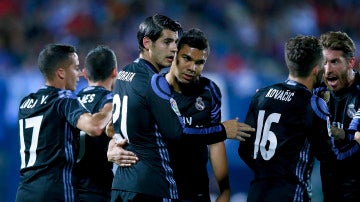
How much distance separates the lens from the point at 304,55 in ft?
19.0

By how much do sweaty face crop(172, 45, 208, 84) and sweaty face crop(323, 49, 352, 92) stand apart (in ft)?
3.68

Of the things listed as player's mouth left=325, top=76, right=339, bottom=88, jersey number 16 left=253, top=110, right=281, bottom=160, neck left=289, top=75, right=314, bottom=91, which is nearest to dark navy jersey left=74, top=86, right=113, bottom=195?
jersey number 16 left=253, top=110, right=281, bottom=160

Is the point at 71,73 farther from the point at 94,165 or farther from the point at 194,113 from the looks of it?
the point at 194,113

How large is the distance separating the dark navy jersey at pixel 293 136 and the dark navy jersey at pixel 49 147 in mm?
1607

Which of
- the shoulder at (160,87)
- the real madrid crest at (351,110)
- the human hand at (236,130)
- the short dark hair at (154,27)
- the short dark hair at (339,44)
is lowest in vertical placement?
the human hand at (236,130)

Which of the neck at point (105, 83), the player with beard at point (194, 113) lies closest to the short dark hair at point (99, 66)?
the neck at point (105, 83)

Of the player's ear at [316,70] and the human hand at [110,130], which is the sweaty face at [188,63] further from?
the player's ear at [316,70]

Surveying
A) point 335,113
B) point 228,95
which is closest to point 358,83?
point 335,113

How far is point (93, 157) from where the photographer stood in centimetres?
692

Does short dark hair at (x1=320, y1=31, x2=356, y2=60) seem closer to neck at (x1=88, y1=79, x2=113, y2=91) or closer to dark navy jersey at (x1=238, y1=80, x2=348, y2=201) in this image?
dark navy jersey at (x1=238, y1=80, x2=348, y2=201)

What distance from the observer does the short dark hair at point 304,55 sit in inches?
229

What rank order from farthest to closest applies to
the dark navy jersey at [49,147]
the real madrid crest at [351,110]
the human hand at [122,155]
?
1. the real madrid crest at [351,110]
2. the dark navy jersey at [49,147]
3. the human hand at [122,155]

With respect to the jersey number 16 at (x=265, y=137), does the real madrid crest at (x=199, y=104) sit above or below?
above

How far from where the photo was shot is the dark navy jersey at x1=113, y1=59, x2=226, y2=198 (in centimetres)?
554
